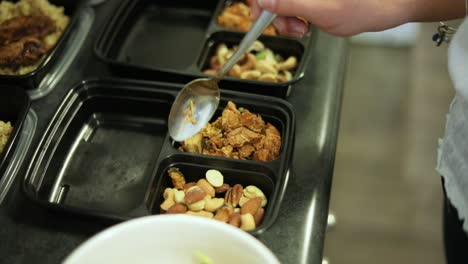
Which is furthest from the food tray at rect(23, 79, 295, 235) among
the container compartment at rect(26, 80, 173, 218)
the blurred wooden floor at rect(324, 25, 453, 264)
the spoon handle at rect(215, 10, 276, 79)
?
the blurred wooden floor at rect(324, 25, 453, 264)

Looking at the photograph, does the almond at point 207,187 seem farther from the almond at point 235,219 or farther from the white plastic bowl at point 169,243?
the white plastic bowl at point 169,243

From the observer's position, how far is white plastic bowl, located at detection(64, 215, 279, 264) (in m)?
0.72

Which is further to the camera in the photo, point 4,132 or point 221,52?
point 221,52

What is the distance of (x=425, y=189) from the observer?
194cm

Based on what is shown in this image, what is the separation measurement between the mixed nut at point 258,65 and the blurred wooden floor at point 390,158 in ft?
2.87

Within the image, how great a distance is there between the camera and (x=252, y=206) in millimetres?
893

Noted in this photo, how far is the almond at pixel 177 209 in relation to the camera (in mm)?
894

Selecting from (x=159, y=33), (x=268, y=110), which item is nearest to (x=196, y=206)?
(x=268, y=110)

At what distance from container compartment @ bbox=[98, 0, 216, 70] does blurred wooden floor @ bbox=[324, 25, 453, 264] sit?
0.93 meters

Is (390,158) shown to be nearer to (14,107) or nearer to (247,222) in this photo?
(247,222)

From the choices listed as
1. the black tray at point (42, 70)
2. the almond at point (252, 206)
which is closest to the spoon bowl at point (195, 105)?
the almond at point (252, 206)

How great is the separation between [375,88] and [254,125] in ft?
4.77

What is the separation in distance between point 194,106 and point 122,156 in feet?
0.60

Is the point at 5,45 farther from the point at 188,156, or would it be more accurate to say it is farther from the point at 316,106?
the point at 316,106
